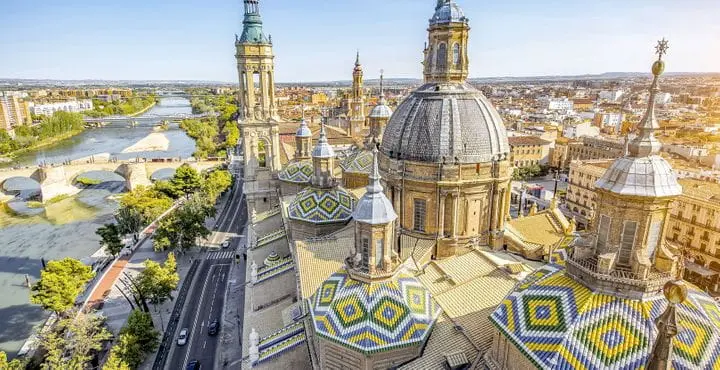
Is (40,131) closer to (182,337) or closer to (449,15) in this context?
(182,337)

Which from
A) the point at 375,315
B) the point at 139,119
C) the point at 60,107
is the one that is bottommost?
the point at 139,119

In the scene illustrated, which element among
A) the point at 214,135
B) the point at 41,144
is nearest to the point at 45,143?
the point at 41,144

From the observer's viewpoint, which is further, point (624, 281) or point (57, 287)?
point (57, 287)

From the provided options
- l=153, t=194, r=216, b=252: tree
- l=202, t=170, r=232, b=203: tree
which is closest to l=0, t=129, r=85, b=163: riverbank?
l=202, t=170, r=232, b=203: tree

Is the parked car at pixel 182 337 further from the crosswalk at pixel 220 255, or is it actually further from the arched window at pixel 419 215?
the arched window at pixel 419 215

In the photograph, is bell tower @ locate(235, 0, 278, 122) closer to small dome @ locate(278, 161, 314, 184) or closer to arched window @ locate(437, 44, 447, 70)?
small dome @ locate(278, 161, 314, 184)

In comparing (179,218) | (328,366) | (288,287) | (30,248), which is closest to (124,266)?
(179,218)

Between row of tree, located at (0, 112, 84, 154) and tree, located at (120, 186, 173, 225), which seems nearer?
tree, located at (120, 186, 173, 225)
